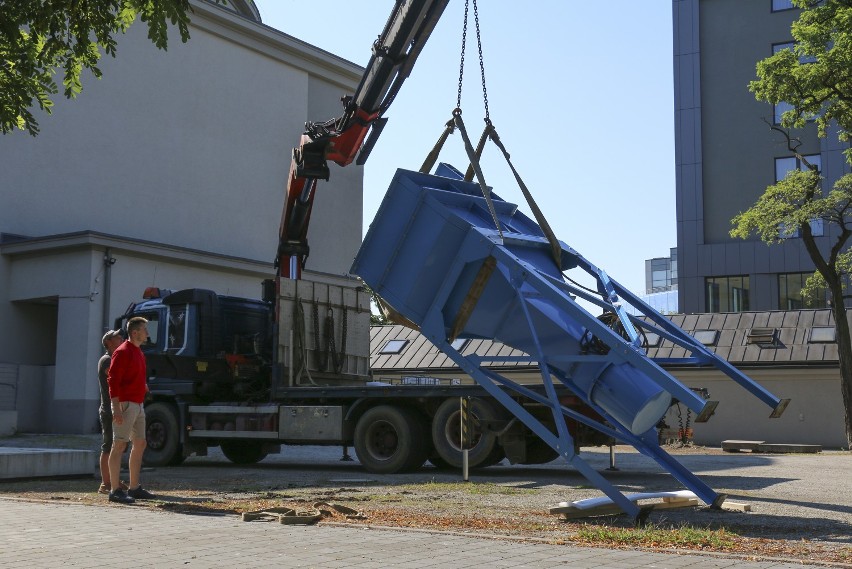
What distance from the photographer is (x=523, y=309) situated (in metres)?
11.0

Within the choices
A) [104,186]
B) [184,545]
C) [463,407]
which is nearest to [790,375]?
[463,407]

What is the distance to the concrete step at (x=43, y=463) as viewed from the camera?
532 inches

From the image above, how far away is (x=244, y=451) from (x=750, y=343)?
62.6 ft

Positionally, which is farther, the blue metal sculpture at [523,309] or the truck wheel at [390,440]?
the truck wheel at [390,440]

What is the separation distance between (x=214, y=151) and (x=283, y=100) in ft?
13.6

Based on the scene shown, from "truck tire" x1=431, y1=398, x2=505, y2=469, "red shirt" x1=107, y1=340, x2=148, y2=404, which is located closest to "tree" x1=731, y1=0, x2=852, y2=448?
"truck tire" x1=431, y1=398, x2=505, y2=469

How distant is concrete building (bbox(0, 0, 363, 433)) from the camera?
29.4 metres

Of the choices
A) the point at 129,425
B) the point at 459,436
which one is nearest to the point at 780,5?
the point at 459,436

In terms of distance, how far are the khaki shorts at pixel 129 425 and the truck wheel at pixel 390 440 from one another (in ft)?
18.7

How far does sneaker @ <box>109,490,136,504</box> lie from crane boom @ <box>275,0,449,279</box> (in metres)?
10.0

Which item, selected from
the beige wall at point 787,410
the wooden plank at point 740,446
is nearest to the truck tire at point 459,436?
the wooden plank at point 740,446

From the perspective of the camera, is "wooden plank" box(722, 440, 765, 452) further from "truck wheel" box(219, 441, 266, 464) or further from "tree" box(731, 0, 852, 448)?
"truck wheel" box(219, 441, 266, 464)

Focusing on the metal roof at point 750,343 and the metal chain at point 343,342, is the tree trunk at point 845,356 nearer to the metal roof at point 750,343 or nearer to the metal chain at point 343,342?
the metal roof at point 750,343

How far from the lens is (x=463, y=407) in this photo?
A: 14.9m
